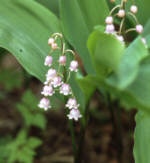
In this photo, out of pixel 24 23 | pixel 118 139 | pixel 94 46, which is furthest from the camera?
pixel 118 139

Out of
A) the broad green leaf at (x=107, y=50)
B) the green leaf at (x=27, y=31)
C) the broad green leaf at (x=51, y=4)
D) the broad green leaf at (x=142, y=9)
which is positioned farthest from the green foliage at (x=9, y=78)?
the broad green leaf at (x=107, y=50)

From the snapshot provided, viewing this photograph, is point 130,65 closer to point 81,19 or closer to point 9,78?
point 81,19

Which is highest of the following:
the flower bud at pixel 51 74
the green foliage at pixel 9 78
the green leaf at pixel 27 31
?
the green foliage at pixel 9 78

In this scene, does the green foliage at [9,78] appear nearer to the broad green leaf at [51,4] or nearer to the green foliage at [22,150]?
the green foliage at [22,150]

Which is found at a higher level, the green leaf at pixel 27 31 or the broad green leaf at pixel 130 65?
the green leaf at pixel 27 31

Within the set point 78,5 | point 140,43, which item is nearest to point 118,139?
point 78,5

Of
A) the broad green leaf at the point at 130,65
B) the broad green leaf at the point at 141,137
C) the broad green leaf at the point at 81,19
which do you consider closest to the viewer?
the broad green leaf at the point at 130,65

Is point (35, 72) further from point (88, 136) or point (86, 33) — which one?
point (88, 136)
